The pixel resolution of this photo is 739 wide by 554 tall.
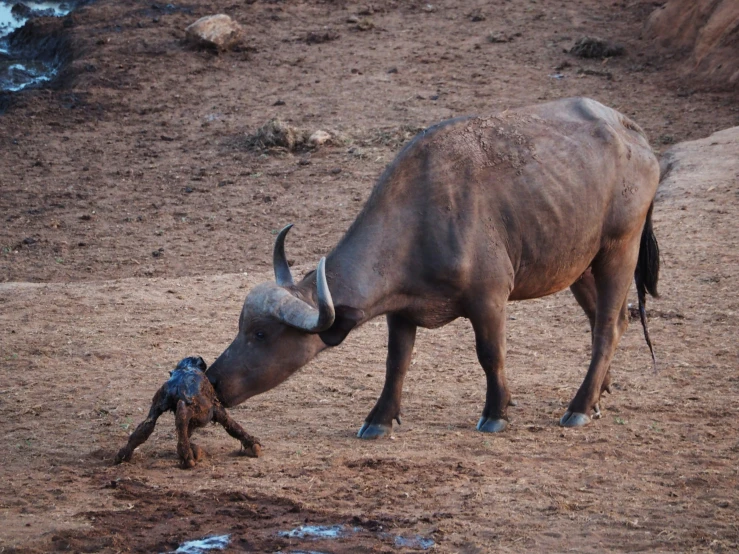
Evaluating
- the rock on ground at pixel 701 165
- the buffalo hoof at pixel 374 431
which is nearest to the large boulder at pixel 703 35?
the rock on ground at pixel 701 165

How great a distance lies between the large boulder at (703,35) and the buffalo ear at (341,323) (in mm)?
11389

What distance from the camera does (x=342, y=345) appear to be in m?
8.84

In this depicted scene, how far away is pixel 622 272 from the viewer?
7270mm

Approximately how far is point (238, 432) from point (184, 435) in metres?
0.36

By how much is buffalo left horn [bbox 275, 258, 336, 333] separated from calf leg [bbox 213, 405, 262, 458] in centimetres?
66

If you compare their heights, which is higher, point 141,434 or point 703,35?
point 703,35

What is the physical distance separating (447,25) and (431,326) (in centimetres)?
1376

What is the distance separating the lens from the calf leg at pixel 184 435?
19.4 ft

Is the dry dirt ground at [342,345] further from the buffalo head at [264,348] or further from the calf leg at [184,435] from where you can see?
the buffalo head at [264,348]

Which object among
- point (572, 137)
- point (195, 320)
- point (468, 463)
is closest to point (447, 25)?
point (195, 320)

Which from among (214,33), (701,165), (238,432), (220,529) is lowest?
(220,529)

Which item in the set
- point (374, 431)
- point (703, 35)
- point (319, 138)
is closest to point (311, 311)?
point (374, 431)

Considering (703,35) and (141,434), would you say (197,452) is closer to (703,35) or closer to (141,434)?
(141,434)

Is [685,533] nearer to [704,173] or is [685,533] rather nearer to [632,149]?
[632,149]
